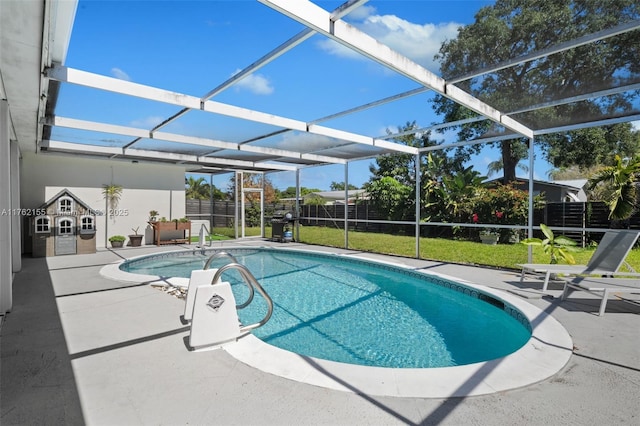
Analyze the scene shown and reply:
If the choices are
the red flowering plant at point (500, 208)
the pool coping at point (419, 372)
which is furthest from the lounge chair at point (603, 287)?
the red flowering plant at point (500, 208)

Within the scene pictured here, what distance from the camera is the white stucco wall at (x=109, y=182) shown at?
9609 millimetres

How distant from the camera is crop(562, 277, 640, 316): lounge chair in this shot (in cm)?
411

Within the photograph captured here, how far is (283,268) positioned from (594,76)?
6673 mm

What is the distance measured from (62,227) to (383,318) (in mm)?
8589

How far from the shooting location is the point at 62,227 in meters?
8.80

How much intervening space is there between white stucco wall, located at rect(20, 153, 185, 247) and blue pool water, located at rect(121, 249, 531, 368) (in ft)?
12.7

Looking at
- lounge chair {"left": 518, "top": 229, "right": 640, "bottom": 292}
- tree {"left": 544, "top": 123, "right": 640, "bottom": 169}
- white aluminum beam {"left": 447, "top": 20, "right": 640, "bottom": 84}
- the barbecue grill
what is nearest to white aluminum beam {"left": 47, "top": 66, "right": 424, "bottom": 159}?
white aluminum beam {"left": 447, "top": 20, "right": 640, "bottom": 84}

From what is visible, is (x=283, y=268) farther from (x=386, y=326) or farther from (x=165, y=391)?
(x=165, y=391)

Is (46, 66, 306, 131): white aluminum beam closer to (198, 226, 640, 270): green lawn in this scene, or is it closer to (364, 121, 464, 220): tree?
(198, 226, 640, 270): green lawn

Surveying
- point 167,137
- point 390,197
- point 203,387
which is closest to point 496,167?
point 390,197

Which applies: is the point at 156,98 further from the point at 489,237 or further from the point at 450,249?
the point at 489,237

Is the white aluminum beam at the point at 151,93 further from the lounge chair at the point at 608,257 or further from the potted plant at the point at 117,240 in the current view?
the potted plant at the point at 117,240

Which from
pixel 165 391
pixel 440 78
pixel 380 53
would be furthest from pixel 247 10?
pixel 165 391

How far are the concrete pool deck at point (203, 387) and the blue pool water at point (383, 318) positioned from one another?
1.00m
